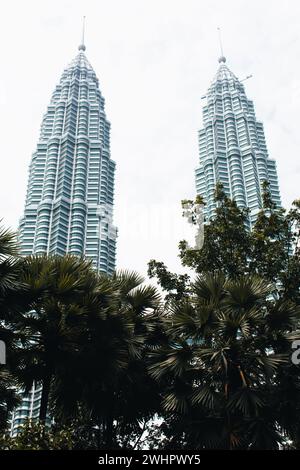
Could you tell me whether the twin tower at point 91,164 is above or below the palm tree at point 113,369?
above

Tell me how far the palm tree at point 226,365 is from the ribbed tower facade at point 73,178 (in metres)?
114

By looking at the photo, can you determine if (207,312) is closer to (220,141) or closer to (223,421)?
(223,421)

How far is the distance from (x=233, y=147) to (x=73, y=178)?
51.6m

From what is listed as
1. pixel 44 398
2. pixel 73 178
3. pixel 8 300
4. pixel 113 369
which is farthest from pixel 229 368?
pixel 73 178

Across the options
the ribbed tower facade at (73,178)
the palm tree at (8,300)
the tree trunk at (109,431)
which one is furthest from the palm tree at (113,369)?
the ribbed tower facade at (73,178)

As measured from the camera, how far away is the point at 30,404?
111 metres

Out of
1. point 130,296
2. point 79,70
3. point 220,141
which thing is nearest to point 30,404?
point 220,141

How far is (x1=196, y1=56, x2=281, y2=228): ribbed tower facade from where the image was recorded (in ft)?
449

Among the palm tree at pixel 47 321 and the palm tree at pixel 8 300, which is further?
the palm tree at pixel 47 321

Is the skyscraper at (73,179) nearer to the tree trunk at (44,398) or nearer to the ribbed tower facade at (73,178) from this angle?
the ribbed tower facade at (73,178)

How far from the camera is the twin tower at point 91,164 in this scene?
140 metres

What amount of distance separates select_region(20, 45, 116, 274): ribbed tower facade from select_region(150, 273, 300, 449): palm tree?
375ft

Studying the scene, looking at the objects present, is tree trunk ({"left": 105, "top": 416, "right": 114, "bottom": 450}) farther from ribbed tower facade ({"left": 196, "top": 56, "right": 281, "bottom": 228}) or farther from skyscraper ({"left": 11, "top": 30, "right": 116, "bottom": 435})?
skyscraper ({"left": 11, "top": 30, "right": 116, "bottom": 435})
